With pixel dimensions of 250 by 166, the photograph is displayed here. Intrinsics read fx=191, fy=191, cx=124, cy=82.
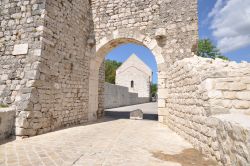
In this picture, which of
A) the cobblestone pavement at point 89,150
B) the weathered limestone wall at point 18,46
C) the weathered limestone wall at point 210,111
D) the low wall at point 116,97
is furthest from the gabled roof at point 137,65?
the cobblestone pavement at point 89,150

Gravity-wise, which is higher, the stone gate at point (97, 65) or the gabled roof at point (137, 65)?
the gabled roof at point (137, 65)

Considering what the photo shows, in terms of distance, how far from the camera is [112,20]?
25.8ft

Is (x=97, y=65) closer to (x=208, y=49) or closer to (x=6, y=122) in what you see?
(x=6, y=122)

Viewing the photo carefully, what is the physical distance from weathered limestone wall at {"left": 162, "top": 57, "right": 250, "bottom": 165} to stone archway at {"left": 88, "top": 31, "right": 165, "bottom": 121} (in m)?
2.17

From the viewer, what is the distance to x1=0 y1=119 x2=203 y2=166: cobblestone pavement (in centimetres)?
301

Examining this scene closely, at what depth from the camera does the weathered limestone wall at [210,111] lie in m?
2.19

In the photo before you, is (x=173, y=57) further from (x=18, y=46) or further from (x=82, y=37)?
(x=18, y=46)

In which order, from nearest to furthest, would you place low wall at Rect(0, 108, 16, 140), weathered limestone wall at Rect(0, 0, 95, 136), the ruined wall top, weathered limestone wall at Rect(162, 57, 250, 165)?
1. weathered limestone wall at Rect(162, 57, 250, 165)
2. low wall at Rect(0, 108, 16, 140)
3. weathered limestone wall at Rect(0, 0, 95, 136)
4. the ruined wall top

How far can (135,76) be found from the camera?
3017 cm

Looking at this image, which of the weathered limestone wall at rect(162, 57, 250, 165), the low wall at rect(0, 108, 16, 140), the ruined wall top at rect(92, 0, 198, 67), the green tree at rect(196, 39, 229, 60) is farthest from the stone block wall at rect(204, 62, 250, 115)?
the green tree at rect(196, 39, 229, 60)

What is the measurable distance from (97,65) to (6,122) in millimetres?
4549

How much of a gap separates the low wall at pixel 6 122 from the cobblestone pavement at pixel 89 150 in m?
0.35

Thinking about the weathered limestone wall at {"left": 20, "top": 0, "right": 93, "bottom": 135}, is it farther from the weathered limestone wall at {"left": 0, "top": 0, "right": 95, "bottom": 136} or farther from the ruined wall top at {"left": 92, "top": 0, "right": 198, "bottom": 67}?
the ruined wall top at {"left": 92, "top": 0, "right": 198, "bottom": 67}

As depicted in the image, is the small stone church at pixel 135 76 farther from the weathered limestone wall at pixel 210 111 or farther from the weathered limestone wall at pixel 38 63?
the weathered limestone wall at pixel 210 111
